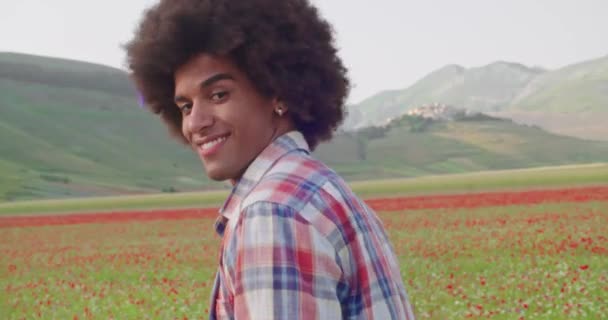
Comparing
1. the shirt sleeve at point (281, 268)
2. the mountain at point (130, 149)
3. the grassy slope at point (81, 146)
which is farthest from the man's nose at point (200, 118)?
the mountain at point (130, 149)

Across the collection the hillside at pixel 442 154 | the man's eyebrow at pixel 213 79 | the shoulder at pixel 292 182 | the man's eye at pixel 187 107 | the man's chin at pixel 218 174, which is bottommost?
the shoulder at pixel 292 182

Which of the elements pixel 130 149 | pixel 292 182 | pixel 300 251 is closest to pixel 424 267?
pixel 292 182

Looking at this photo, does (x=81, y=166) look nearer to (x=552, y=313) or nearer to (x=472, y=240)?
(x=472, y=240)

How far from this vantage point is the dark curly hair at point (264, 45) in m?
2.67

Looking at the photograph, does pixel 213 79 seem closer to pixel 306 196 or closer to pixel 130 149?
pixel 306 196

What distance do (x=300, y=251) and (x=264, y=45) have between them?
756mm

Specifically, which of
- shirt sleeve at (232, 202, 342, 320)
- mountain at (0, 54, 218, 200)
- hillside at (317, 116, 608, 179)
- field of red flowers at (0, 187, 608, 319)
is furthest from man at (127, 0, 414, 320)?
hillside at (317, 116, 608, 179)

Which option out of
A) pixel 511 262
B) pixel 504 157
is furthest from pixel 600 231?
pixel 504 157

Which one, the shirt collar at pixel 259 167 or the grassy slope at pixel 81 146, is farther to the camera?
the grassy slope at pixel 81 146

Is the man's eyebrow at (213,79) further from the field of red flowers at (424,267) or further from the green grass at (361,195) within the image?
the green grass at (361,195)

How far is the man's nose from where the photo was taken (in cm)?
265

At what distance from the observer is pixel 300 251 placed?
7.06 feet

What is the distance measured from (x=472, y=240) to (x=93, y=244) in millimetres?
11056

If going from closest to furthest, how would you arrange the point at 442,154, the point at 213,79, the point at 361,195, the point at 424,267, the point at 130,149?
the point at 213,79 < the point at 424,267 < the point at 361,195 < the point at 130,149 < the point at 442,154
